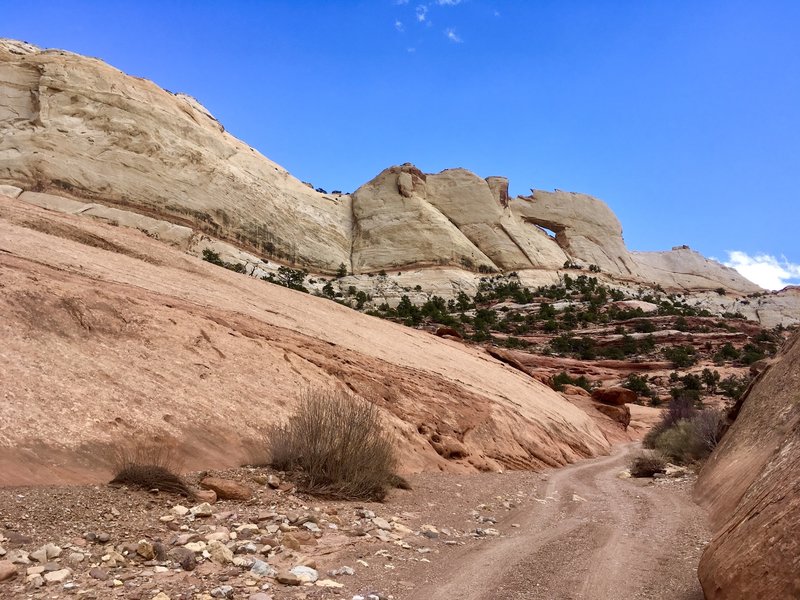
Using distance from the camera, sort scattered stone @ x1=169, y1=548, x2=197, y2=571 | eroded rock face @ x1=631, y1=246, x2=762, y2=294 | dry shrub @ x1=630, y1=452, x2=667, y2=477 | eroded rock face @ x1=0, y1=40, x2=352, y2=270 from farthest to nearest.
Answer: eroded rock face @ x1=631, y1=246, x2=762, y2=294
eroded rock face @ x1=0, y1=40, x2=352, y2=270
dry shrub @ x1=630, y1=452, x2=667, y2=477
scattered stone @ x1=169, y1=548, x2=197, y2=571

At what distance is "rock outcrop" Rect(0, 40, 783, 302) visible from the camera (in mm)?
54906

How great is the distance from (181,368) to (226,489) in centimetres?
344

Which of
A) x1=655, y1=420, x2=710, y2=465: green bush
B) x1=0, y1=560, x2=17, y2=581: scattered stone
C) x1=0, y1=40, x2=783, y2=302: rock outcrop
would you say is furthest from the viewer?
x1=0, y1=40, x2=783, y2=302: rock outcrop

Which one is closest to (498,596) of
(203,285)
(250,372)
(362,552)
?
(362,552)

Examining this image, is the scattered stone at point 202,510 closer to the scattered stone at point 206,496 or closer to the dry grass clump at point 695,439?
the scattered stone at point 206,496

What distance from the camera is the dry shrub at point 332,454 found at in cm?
798

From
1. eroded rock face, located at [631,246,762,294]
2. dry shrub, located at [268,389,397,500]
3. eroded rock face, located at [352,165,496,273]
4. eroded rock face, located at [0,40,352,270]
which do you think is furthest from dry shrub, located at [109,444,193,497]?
eroded rock face, located at [631,246,762,294]

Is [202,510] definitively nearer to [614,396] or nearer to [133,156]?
[614,396]

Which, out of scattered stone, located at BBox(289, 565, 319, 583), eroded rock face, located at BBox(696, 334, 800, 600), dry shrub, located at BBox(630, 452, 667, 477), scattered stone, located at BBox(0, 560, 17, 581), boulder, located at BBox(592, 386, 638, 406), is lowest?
scattered stone, located at BBox(0, 560, 17, 581)

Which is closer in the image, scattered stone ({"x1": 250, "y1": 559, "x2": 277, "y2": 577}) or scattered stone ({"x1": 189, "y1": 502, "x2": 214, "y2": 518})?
scattered stone ({"x1": 250, "y1": 559, "x2": 277, "y2": 577})

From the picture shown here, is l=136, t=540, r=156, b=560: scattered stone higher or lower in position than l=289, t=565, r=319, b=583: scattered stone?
lower

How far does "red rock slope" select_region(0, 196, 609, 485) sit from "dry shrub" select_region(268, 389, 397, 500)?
0.80m

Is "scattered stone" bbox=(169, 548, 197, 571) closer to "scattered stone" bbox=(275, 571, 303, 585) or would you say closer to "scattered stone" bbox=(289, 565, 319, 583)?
"scattered stone" bbox=(275, 571, 303, 585)

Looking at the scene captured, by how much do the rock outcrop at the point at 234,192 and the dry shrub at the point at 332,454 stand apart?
47.5 metres
